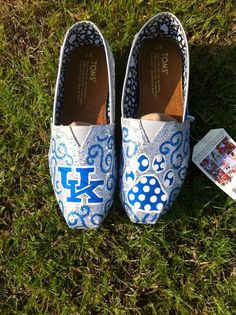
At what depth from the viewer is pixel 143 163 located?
1.36m

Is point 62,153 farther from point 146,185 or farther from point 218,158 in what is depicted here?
point 218,158

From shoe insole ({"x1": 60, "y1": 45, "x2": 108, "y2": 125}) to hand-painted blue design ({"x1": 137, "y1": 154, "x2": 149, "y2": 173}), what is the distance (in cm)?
22

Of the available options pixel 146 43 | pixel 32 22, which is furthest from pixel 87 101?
pixel 32 22

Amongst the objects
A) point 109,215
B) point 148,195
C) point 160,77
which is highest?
point 160,77

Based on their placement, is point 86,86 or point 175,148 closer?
point 175,148

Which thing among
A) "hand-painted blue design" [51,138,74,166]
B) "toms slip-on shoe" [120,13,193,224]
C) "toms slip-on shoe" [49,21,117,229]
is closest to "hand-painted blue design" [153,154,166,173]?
"toms slip-on shoe" [120,13,193,224]

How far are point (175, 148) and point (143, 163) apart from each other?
0.33 feet

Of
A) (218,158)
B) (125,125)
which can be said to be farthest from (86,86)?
(218,158)

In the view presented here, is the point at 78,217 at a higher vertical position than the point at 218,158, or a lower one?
lower

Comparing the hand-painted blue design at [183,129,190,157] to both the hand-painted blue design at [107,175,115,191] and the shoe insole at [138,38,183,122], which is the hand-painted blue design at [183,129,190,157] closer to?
the shoe insole at [138,38,183,122]

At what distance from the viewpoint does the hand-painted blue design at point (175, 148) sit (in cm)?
Answer: 136

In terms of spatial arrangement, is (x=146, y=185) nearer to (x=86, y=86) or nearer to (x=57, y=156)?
(x=57, y=156)

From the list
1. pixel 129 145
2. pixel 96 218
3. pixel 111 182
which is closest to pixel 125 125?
pixel 129 145

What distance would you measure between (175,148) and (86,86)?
0.38 metres
